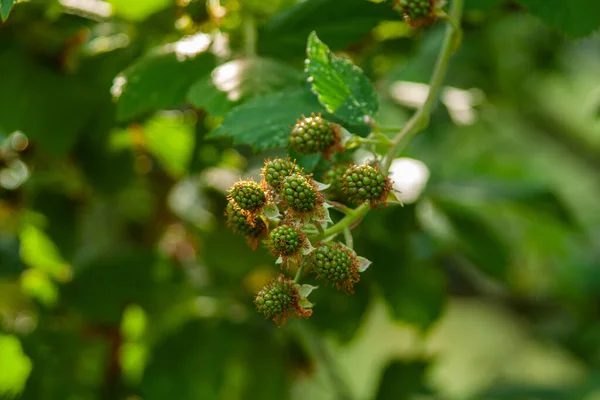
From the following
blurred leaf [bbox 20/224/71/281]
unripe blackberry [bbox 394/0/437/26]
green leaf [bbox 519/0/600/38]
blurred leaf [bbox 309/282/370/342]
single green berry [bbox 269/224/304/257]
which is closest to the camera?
single green berry [bbox 269/224/304/257]

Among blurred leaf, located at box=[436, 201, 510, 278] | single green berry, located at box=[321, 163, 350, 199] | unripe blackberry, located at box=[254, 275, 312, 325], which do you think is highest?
single green berry, located at box=[321, 163, 350, 199]

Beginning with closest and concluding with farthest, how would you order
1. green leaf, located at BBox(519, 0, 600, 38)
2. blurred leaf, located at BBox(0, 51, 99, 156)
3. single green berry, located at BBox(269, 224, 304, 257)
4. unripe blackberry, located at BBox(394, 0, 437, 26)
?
1. single green berry, located at BBox(269, 224, 304, 257)
2. unripe blackberry, located at BBox(394, 0, 437, 26)
3. green leaf, located at BBox(519, 0, 600, 38)
4. blurred leaf, located at BBox(0, 51, 99, 156)

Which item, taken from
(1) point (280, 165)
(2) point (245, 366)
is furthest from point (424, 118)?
(2) point (245, 366)

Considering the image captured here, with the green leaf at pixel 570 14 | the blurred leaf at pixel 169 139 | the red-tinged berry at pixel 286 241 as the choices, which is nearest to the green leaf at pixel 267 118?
the red-tinged berry at pixel 286 241

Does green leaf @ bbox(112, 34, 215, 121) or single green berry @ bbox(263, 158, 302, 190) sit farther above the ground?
single green berry @ bbox(263, 158, 302, 190)

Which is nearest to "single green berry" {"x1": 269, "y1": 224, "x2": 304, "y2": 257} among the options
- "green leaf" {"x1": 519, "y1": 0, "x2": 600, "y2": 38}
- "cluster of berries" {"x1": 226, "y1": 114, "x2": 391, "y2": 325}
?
"cluster of berries" {"x1": 226, "y1": 114, "x2": 391, "y2": 325}

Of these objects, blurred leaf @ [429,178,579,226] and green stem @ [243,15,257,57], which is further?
blurred leaf @ [429,178,579,226]

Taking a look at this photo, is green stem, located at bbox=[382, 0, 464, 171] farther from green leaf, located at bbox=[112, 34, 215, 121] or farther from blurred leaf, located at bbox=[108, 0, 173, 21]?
blurred leaf, located at bbox=[108, 0, 173, 21]

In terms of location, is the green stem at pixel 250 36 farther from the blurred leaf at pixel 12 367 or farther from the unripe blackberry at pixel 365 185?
the blurred leaf at pixel 12 367
